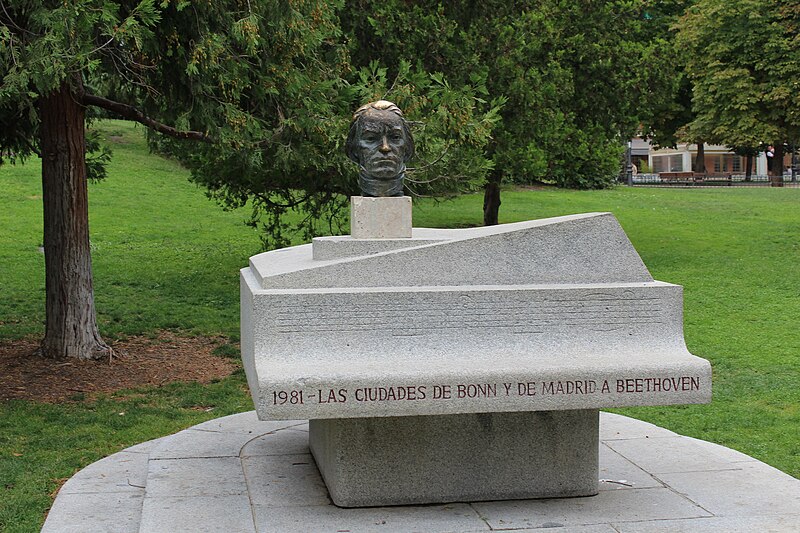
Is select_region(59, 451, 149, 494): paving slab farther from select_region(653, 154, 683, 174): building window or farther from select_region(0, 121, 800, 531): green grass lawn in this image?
Answer: select_region(653, 154, 683, 174): building window

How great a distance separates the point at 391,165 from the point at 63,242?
18.1 ft

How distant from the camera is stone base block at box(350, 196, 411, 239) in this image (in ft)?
22.5

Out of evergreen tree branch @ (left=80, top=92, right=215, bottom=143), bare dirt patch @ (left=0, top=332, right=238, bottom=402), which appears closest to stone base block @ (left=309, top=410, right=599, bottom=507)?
bare dirt patch @ (left=0, top=332, right=238, bottom=402)

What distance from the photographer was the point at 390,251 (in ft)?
20.7

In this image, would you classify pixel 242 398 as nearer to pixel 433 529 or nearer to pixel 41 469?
pixel 41 469

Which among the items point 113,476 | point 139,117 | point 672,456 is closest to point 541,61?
point 139,117

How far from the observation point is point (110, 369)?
38.0 ft

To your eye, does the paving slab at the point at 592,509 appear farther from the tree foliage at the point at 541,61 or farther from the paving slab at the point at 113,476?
the tree foliage at the point at 541,61

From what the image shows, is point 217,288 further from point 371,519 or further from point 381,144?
point 371,519

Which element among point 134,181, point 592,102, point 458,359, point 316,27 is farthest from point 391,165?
point 134,181

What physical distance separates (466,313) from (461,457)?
999mm

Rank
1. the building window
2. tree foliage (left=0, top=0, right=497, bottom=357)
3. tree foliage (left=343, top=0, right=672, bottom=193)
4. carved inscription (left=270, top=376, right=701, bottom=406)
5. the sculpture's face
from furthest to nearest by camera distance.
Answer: the building window, tree foliage (left=343, top=0, right=672, bottom=193), tree foliage (left=0, top=0, right=497, bottom=357), the sculpture's face, carved inscription (left=270, top=376, right=701, bottom=406)

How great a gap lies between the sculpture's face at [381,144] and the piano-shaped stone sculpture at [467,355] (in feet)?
1.82

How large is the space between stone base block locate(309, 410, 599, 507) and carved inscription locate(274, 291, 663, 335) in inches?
27.3
